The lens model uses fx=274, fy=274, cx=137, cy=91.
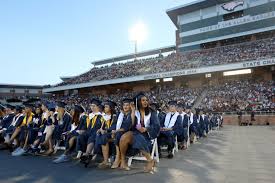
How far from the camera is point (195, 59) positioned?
35000 millimetres

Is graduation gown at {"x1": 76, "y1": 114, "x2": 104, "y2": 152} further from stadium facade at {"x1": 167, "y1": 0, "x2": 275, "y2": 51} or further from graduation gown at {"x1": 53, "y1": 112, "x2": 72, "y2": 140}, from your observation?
stadium facade at {"x1": 167, "y1": 0, "x2": 275, "y2": 51}

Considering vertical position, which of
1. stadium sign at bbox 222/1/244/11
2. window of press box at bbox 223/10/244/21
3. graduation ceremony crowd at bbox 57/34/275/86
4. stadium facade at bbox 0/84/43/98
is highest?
stadium sign at bbox 222/1/244/11

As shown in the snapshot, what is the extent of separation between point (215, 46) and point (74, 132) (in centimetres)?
3474

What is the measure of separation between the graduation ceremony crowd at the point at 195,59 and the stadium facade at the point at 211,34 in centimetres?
83

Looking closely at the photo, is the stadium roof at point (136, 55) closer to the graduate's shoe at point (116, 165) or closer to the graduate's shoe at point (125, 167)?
the graduate's shoe at point (116, 165)

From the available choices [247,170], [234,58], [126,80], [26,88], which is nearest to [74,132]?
[247,170]

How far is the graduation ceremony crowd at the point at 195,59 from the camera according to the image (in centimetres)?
3042

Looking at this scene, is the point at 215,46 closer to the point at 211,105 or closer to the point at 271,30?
the point at 271,30

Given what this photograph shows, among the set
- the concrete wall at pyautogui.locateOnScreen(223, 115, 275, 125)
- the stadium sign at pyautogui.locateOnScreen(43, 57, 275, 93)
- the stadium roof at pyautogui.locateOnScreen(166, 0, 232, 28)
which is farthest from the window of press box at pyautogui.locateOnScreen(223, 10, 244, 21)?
the concrete wall at pyautogui.locateOnScreen(223, 115, 275, 125)

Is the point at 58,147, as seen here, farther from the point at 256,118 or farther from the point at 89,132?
the point at 256,118

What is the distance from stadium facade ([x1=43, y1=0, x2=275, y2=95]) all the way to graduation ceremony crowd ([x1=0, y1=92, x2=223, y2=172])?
24.5 meters

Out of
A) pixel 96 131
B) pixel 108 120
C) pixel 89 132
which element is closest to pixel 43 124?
pixel 89 132

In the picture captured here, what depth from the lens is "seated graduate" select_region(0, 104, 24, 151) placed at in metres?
8.59

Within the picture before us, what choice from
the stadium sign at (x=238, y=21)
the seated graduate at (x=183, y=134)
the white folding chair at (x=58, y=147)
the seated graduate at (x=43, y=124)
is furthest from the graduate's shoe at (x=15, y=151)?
Answer: the stadium sign at (x=238, y=21)
